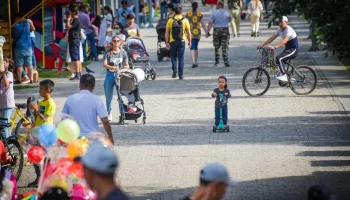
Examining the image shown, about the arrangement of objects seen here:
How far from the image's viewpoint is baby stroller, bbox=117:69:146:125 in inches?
691

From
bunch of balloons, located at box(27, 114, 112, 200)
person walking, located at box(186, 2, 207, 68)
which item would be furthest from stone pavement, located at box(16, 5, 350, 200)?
bunch of balloons, located at box(27, 114, 112, 200)

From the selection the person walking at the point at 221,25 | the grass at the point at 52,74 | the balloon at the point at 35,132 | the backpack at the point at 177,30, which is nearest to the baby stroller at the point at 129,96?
the backpack at the point at 177,30

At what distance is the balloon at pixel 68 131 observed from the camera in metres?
8.66

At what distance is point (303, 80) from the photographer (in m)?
21.4

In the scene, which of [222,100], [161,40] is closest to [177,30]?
[161,40]

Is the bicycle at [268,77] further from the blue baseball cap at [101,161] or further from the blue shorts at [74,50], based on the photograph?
the blue baseball cap at [101,161]

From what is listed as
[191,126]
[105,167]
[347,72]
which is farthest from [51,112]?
[347,72]

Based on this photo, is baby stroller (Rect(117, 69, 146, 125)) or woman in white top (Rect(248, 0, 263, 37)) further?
woman in white top (Rect(248, 0, 263, 37))

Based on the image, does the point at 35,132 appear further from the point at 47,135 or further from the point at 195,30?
the point at 195,30

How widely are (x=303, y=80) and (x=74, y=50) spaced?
6242 mm

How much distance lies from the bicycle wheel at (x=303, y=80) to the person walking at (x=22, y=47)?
6.41 metres

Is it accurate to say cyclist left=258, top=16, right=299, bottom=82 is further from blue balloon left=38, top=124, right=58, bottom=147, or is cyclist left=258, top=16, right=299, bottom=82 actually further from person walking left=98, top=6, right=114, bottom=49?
blue balloon left=38, top=124, right=58, bottom=147

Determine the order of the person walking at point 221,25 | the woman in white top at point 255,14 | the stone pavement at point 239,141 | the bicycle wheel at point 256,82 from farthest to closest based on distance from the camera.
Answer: the woman in white top at point 255,14, the person walking at point 221,25, the bicycle wheel at point 256,82, the stone pavement at point 239,141

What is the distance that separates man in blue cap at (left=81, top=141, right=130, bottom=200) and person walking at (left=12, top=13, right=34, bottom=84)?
706 inches
